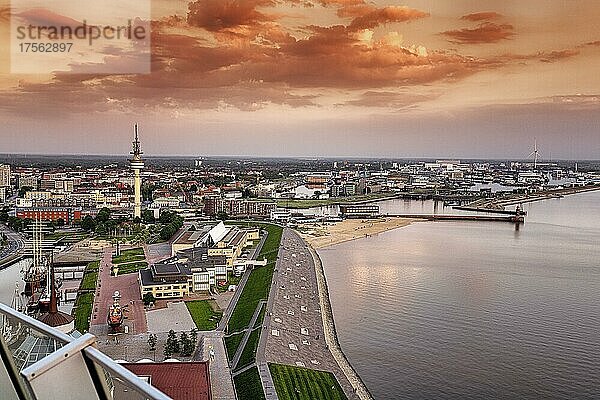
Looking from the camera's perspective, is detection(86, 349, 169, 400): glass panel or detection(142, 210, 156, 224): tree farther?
detection(142, 210, 156, 224): tree

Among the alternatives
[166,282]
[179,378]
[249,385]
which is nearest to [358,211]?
[166,282]

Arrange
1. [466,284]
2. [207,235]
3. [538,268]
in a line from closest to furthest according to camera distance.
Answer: [466,284], [538,268], [207,235]

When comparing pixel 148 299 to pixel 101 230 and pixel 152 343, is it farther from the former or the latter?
pixel 101 230

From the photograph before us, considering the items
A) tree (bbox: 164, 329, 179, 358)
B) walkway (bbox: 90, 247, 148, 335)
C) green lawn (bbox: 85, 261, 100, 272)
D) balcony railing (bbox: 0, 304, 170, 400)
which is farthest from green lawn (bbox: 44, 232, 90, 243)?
balcony railing (bbox: 0, 304, 170, 400)

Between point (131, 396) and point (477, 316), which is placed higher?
point (131, 396)

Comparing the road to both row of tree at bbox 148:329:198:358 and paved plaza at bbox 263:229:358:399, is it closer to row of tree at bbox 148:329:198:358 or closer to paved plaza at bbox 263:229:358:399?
paved plaza at bbox 263:229:358:399

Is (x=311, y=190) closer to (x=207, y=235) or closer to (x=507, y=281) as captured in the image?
(x=207, y=235)

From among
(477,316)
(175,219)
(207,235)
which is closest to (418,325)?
Answer: (477,316)

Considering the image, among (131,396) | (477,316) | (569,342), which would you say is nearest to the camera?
(131,396)
